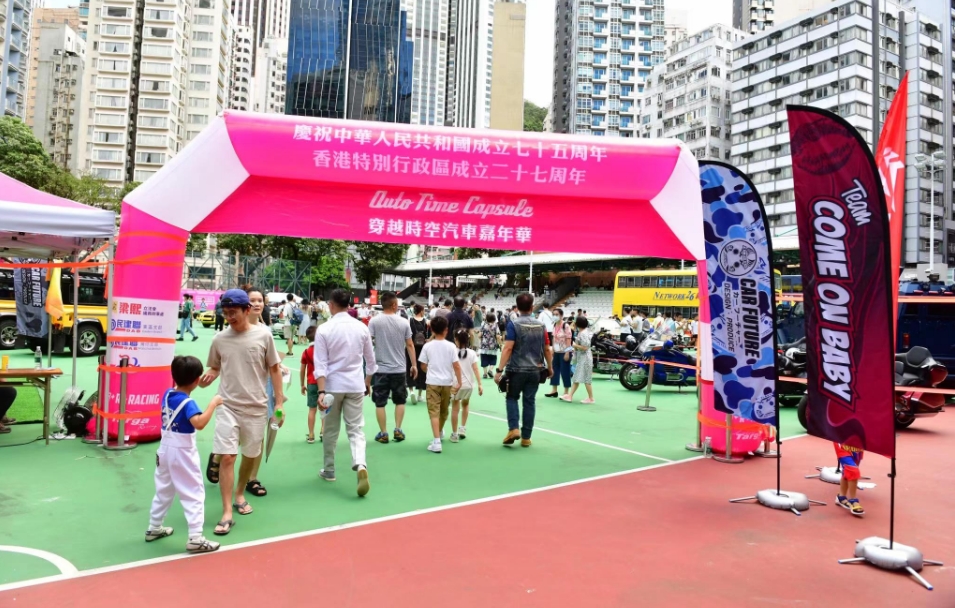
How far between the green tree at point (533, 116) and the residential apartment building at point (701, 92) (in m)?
46.9

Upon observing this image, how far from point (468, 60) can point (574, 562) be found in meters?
158

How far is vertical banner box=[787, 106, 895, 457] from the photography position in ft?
14.3

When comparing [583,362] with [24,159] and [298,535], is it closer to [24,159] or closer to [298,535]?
[298,535]

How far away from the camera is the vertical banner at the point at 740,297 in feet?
21.1

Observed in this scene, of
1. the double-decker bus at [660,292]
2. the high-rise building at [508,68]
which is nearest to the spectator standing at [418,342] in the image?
the double-decker bus at [660,292]

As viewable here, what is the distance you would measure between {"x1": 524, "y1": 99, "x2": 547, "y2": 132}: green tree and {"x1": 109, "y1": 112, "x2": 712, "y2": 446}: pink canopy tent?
113386mm

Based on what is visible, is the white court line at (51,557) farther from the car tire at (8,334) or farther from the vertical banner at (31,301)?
the car tire at (8,334)

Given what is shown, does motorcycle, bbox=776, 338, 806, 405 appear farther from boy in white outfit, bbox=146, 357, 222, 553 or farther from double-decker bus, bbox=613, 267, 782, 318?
double-decker bus, bbox=613, 267, 782, 318

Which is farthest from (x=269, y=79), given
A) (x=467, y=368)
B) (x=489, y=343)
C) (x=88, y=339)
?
(x=467, y=368)

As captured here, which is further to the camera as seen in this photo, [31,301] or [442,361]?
[31,301]

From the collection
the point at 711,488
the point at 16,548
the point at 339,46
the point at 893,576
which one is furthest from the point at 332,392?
the point at 339,46

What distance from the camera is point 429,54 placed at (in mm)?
151750

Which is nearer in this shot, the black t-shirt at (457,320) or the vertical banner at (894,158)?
the vertical banner at (894,158)

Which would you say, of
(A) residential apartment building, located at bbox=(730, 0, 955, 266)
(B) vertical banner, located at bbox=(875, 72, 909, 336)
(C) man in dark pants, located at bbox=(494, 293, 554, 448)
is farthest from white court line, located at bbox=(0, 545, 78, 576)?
(A) residential apartment building, located at bbox=(730, 0, 955, 266)
